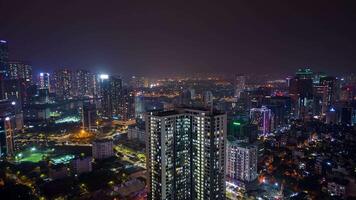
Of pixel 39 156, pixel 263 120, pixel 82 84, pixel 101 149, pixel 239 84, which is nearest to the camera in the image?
pixel 101 149

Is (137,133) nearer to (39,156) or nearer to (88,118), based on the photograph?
(88,118)

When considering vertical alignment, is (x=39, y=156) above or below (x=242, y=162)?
below

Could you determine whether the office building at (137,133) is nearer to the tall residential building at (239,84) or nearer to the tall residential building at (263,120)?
the tall residential building at (263,120)

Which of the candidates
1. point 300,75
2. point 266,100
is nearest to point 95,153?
point 266,100

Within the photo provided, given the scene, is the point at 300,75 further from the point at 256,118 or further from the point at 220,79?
the point at 220,79

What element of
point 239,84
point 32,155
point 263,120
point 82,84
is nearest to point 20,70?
point 82,84

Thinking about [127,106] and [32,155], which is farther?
[127,106]
